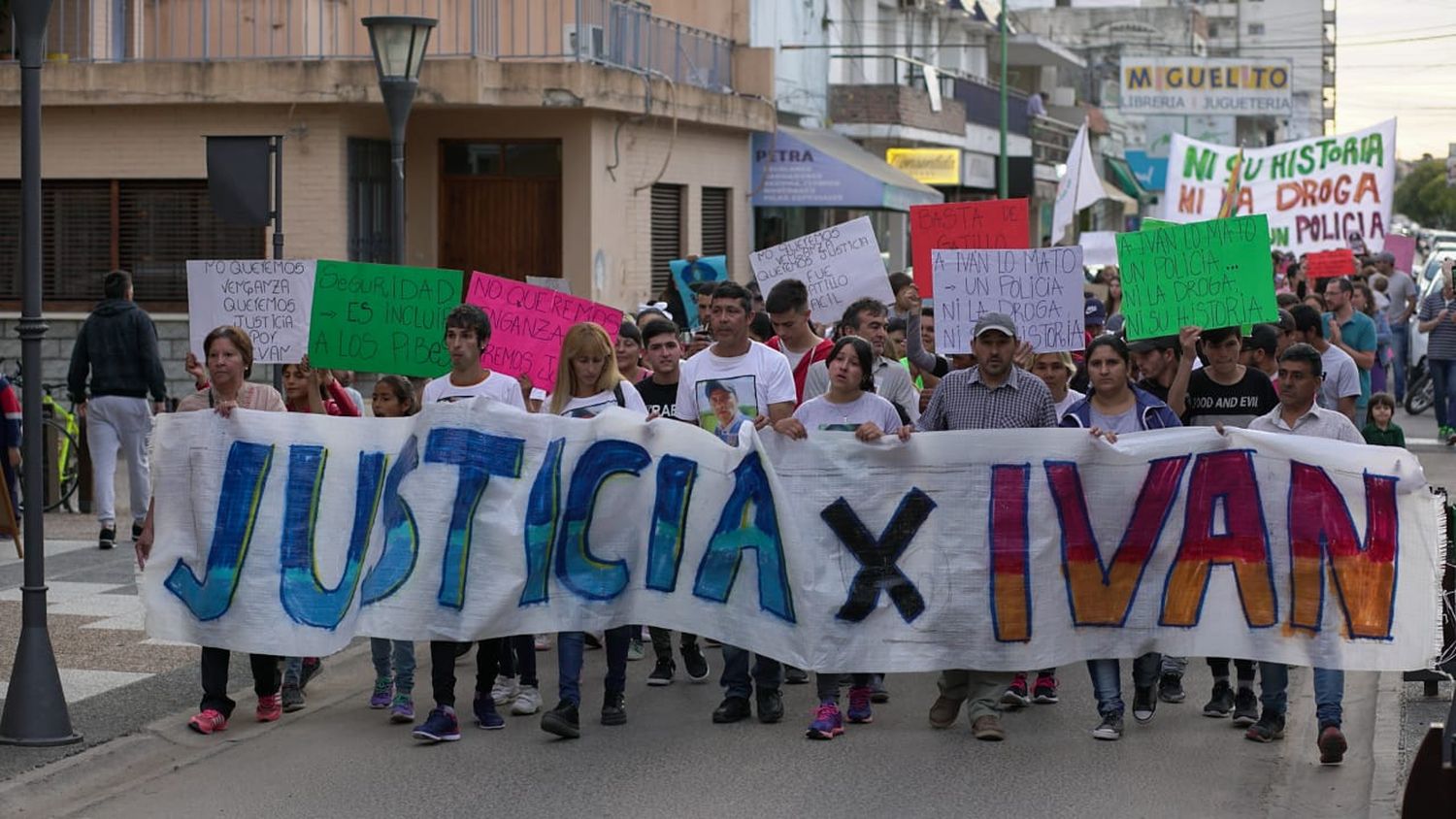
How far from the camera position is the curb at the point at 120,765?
23.8ft

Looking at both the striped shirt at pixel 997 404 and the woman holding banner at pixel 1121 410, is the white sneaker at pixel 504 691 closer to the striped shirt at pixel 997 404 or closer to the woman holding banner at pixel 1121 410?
the striped shirt at pixel 997 404

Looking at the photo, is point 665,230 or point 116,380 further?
point 665,230

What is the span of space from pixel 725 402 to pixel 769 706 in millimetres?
1331

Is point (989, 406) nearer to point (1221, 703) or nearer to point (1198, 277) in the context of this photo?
point (1221, 703)

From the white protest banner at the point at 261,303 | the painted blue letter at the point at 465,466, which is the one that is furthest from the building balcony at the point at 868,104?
the painted blue letter at the point at 465,466

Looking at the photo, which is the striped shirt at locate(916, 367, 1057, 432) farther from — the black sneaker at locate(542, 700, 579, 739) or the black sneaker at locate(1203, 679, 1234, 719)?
the black sneaker at locate(542, 700, 579, 739)

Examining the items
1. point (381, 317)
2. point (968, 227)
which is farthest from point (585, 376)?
point (968, 227)

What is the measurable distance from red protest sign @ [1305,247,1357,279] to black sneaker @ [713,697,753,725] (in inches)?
650

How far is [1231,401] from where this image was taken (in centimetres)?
919

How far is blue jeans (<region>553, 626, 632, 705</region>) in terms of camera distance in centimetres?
829

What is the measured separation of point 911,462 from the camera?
834 cm

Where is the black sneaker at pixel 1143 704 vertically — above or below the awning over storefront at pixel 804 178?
below

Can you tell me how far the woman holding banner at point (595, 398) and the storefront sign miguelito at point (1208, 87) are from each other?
50.9m

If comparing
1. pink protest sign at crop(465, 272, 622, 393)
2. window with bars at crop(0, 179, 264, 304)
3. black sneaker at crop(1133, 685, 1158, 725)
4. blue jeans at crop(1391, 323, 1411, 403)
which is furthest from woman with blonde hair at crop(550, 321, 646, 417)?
blue jeans at crop(1391, 323, 1411, 403)
